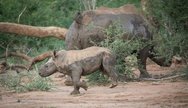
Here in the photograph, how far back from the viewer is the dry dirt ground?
10859mm

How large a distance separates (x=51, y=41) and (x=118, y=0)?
3.95 m

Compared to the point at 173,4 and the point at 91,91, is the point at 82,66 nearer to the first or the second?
the point at 91,91

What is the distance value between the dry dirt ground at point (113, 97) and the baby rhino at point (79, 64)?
383 millimetres

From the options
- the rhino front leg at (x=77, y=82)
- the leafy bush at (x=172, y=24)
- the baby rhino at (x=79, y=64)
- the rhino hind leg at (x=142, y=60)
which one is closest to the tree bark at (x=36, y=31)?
the rhino hind leg at (x=142, y=60)

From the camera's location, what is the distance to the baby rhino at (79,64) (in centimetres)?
1302

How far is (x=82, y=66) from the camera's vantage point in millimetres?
13219

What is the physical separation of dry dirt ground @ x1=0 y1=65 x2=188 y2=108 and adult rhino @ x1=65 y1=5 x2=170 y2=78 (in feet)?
5.15

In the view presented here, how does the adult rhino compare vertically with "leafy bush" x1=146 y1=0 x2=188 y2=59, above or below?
below

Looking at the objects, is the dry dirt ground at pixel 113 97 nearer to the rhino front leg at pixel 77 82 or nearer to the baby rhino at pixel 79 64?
the rhino front leg at pixel 77 82

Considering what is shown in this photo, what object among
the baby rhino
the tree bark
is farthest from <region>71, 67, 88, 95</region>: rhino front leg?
the tree bark

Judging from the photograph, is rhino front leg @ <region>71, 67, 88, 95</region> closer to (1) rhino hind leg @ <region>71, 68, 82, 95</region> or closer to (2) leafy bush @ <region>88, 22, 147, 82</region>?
(1) rhino hind leg @ <region>71, 68, 82, 95</region>

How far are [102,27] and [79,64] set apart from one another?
294cm

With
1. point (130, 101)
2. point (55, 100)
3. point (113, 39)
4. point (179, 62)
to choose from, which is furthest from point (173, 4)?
point (179, 62)

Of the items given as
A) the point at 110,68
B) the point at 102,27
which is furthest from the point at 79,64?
the point at 102,27
